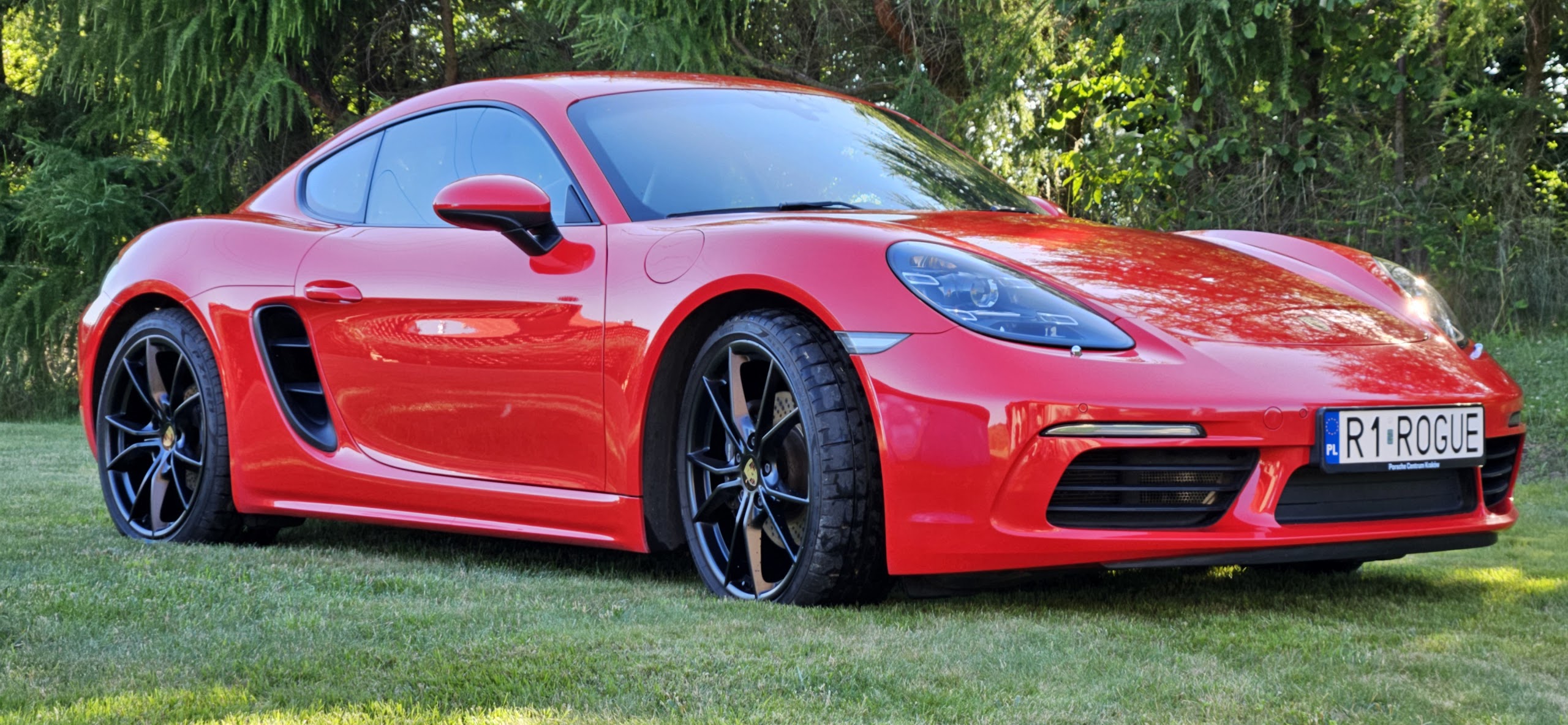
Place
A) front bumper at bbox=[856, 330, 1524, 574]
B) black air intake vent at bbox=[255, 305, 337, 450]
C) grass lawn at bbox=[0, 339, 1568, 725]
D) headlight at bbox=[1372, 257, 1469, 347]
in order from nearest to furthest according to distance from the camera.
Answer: grass lawn at bbox=[0, 339, 1568, 725] → front bumper at bbox=[856, 330, 1524, 574] → headlight at bbox=[1372, 257, 1469, 347] → black air intake vent at bbox=[255, 305, 337, 450]

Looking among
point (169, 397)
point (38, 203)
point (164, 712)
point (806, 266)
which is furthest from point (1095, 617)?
point (38, 203)

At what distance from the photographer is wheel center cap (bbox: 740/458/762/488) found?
3.63m

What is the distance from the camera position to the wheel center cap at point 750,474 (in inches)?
143

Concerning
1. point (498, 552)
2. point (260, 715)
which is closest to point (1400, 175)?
point (498, 552)

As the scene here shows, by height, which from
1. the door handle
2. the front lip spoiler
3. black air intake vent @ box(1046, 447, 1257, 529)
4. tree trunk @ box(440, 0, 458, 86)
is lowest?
the front lip spoiler

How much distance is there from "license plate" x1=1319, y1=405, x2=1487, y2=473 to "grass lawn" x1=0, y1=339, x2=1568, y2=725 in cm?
32

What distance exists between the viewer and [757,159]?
4.26 meters

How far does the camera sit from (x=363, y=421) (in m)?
4.51

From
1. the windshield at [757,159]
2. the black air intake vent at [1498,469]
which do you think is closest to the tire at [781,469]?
the windshield at [757,159]

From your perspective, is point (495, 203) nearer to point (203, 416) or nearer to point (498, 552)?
point (498, 552)

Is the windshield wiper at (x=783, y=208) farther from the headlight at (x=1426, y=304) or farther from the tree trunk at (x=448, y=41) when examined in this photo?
the tree trunk at (x=448, y=41)

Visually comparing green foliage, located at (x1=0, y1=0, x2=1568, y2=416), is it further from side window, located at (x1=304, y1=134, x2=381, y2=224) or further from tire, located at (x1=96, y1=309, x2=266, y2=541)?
tire, located at (x1=96, y1=309, x2=266, y2=541)

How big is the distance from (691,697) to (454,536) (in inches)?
109

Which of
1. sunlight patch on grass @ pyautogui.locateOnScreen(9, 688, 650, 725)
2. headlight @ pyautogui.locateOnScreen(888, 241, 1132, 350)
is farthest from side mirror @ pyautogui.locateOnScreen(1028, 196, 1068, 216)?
sunlight patch on grass @ pyautogui.locateOnScreen(9, 688, 650, 725)
